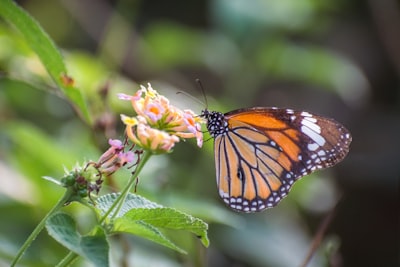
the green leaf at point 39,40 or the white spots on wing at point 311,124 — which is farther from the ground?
the white spots on wing at point 311,124

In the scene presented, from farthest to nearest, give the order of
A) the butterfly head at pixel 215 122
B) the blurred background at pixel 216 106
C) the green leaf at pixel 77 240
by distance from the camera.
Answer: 1. the blurred background at pixel 216 106
2. the butterfly head at pixel 215 122
3. the green leaf at pixel 77 240

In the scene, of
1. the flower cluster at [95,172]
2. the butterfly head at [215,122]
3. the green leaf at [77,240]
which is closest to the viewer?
the green leaf at [77,240]

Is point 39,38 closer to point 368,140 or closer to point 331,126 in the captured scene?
point 331,126

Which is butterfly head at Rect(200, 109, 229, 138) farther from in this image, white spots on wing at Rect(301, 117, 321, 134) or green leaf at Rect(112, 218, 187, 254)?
green leaf at Rect(112, 218, 187, 254)

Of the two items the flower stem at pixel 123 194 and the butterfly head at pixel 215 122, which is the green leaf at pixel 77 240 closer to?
the flower stem at pixel 123 194

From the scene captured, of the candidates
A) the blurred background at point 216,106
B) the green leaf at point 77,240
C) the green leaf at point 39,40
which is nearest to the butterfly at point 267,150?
the blurred background at point 216,106

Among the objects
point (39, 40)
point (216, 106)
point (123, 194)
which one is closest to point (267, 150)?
point (216, 106)

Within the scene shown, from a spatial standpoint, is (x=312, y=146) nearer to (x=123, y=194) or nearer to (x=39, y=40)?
(x=39, y=40)

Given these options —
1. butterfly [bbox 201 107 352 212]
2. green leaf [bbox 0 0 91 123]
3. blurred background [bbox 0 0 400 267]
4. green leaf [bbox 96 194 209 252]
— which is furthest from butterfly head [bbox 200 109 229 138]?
green leaf [bbox 96 194 209 252]
